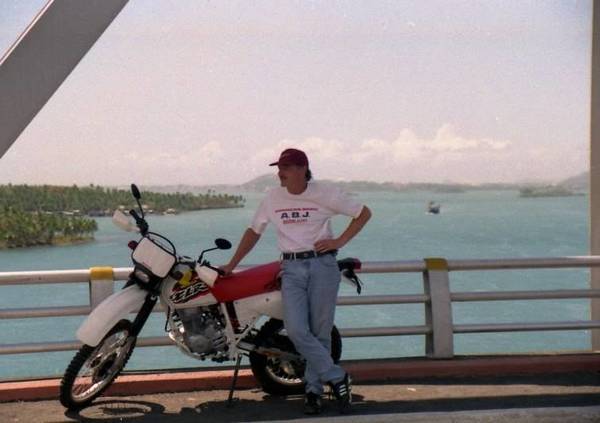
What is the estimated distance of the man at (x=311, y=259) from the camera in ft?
19.9

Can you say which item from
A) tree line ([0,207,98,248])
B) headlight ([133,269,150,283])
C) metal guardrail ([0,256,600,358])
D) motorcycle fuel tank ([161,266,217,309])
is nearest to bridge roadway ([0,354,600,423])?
metal guardrail ([0,256,600,358])

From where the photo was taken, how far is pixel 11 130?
5.72 meters

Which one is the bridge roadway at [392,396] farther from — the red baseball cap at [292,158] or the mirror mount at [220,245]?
the red baseball cap at [292,158]

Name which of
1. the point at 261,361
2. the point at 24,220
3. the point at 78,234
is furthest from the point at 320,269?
the point at 24,220

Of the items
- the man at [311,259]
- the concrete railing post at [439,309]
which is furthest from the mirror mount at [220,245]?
the concrete railing post at [439,309]

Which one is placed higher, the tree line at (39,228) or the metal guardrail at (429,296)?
the tree line at (39,228)

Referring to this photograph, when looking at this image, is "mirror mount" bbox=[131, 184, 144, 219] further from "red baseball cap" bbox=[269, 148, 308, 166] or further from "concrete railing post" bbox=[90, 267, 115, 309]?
"concrete railing post" bbox=[90, 267, 115, 309]

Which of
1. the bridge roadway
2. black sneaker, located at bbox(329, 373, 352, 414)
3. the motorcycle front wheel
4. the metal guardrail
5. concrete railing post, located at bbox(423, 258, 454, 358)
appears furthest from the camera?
concrete railing post, located at bbox(423, 258, 454, 358)

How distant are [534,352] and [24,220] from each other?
166ft

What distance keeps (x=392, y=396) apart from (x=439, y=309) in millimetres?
1006

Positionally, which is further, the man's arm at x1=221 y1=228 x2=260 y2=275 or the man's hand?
the man's arm at x1=221 y1=228 x2=260 y2=275

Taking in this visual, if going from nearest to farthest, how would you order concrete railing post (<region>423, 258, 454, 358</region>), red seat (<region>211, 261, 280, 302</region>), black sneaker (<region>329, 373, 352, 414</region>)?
black sneaker (<region>329, 373, 352, 414</region>) → red seat (<region>211, 261, 280, 302</region>) → concrete railing post (<region>423, 258, 454, 358</region>)

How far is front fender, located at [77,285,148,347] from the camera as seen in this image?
19.8 feet

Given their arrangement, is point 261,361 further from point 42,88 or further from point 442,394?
point 42,88
